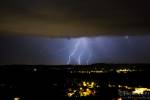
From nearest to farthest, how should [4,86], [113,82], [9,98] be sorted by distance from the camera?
[9,98], [4,86], [113,82]

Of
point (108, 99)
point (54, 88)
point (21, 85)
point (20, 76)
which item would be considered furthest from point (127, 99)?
point (20, 76)

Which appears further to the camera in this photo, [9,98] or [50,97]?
[50,97]

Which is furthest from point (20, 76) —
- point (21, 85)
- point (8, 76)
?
point (21, 85)

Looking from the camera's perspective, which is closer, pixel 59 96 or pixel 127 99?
pixel 127 99

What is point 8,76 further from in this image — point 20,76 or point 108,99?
point 108,99

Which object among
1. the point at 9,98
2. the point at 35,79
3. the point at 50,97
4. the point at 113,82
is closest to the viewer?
the point at 9,98

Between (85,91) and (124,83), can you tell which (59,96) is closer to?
(85,91)

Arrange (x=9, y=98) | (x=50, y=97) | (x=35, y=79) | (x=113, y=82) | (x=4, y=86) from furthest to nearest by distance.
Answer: (x=113, y=82), (x=35, y=79), (x=4, y=86), (x=50, y=97), (x=9, y=98)

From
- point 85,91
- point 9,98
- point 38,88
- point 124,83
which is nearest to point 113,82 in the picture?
point 124,83

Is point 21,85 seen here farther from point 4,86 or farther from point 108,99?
point 108,99
